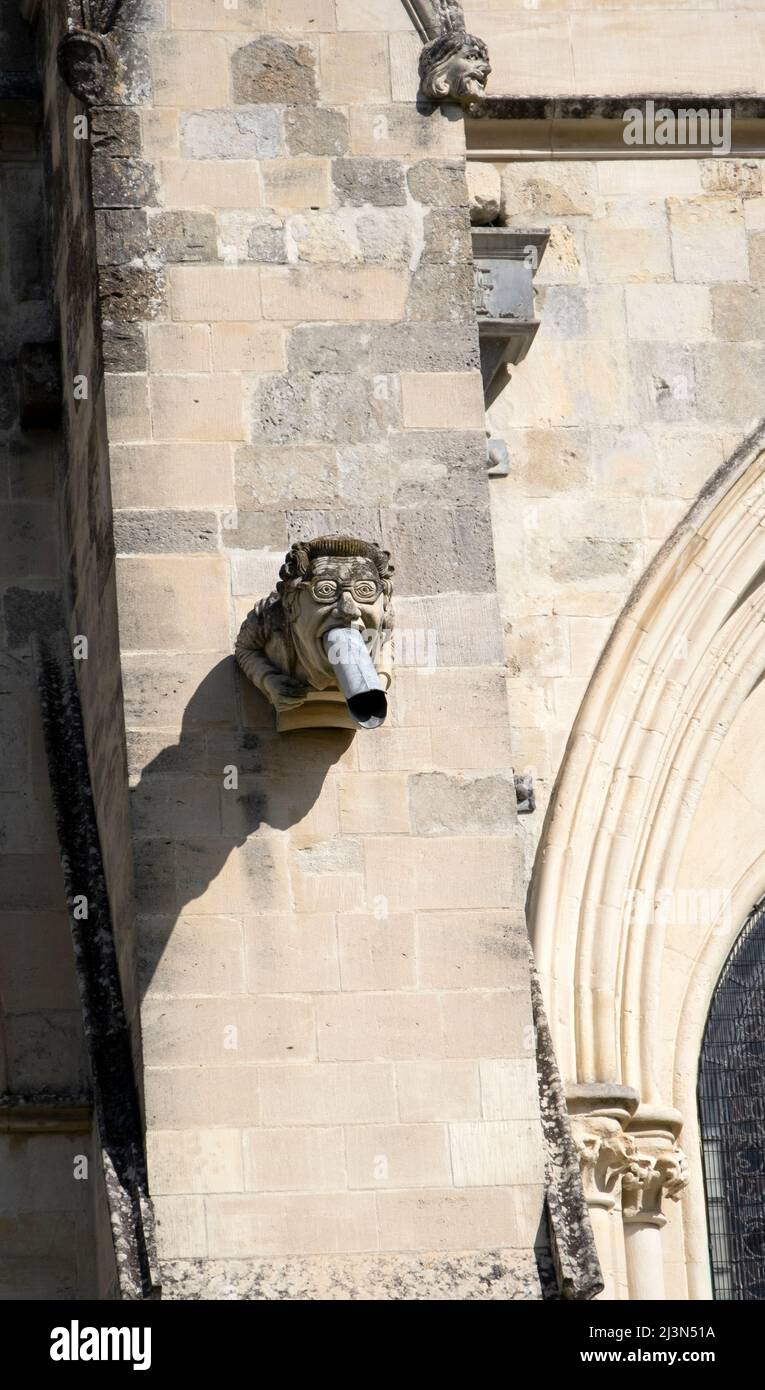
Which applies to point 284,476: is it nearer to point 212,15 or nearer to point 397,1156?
point 212,15

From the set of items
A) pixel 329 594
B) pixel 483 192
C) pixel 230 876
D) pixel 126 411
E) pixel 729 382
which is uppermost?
pixel 483 192

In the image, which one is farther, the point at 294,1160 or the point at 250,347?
the point at 250,347

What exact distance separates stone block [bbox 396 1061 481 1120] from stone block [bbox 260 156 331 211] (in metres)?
2.56

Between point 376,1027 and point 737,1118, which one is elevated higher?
point 737,1118

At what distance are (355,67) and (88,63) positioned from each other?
0.80m

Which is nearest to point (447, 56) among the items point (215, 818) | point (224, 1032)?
point (215, 818)

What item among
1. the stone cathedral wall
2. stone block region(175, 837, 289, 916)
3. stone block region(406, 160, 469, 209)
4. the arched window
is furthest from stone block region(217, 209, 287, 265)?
the arched window

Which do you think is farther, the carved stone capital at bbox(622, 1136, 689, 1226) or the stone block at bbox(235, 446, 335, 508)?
the carved stone capital at bbox(622, 1136, 689, 1226)

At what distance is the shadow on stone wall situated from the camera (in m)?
7.71

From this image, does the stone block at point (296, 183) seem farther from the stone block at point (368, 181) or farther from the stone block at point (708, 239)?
the stone block at point (708, 239)

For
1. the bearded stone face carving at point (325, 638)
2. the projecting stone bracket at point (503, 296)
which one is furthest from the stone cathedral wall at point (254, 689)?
the projecting stone bracket at point (503, 296)

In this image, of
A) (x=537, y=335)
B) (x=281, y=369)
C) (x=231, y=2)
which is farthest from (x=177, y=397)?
(x=537, y=335)

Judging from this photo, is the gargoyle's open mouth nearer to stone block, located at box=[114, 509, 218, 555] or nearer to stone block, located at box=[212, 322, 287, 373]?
stone block, located at box=[114, 509, 218, 555]

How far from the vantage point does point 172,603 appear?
8008 millimetres
